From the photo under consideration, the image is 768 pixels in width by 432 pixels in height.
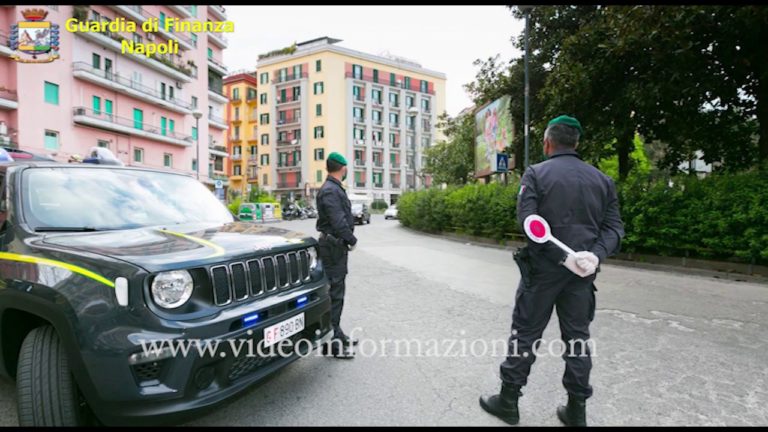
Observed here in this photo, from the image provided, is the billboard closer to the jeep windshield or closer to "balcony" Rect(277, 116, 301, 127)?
the jeep windshield

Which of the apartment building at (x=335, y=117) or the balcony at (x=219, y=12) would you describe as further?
the apartment building at (x=335, y=117)

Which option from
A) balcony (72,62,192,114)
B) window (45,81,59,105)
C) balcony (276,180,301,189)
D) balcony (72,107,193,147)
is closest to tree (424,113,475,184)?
balcony (72,107,193,147)

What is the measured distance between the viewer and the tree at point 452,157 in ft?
116

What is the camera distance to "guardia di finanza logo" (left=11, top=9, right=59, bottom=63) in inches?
1054

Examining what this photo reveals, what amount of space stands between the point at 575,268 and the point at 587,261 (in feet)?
0.26

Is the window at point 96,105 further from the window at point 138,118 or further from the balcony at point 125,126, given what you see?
the window at point 138,118

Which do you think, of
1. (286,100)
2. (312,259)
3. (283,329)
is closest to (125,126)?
(286,100)

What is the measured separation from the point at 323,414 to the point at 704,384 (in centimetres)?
302

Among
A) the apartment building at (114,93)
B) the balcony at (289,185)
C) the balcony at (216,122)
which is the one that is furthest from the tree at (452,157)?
the balcony at (289,185)

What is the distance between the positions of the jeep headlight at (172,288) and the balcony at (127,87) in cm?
3599

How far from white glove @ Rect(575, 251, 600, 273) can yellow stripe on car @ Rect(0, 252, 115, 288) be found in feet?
8.41

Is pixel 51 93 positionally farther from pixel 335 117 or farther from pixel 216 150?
pixel 335 117

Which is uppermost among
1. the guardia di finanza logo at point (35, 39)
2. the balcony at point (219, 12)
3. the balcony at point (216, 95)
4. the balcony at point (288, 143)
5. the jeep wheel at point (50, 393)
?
the balcony at point (219, 12)

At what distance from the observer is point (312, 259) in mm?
3541
